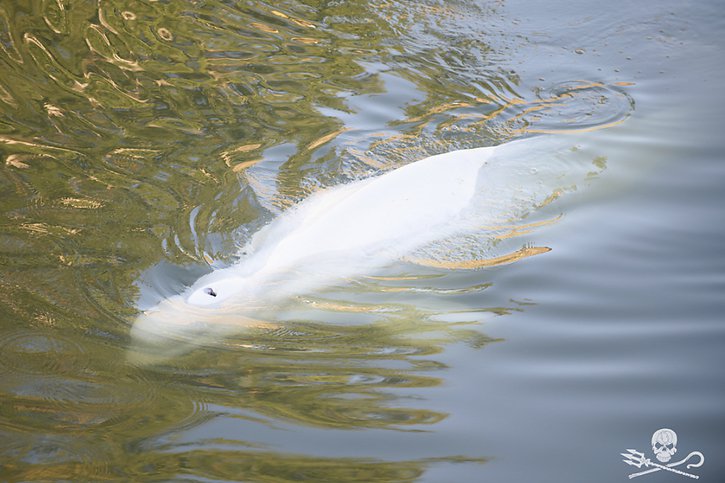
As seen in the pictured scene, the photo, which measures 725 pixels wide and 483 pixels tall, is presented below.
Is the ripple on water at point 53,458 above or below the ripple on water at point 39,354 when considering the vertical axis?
below

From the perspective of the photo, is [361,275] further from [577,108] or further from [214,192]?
[577,108]

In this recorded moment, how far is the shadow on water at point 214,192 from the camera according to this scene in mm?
2758

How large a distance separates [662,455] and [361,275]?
1.57m

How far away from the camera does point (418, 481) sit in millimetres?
2492

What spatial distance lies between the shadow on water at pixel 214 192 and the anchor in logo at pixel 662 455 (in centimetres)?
69

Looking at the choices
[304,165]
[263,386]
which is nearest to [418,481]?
[263,386]

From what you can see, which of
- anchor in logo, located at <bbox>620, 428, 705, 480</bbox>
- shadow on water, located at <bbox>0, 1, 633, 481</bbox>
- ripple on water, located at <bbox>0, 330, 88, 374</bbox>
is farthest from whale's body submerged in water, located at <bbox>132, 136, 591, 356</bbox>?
anchor in logo, located at <bbox>620, 428, 705, 480</bbox>

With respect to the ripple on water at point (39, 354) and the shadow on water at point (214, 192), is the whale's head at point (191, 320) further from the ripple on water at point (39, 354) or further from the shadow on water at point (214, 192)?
the ripple on water at point (39, 354)

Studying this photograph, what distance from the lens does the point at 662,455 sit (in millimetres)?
2520

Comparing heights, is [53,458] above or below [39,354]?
below

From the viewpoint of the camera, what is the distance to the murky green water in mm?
2674

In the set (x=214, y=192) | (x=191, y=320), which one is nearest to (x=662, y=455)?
(x=191, y=320)

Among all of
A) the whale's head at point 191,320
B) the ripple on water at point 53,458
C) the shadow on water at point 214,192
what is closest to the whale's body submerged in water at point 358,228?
the whale's head at point 191,320

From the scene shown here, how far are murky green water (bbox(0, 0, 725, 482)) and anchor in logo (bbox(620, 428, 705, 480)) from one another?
0.03 metres
